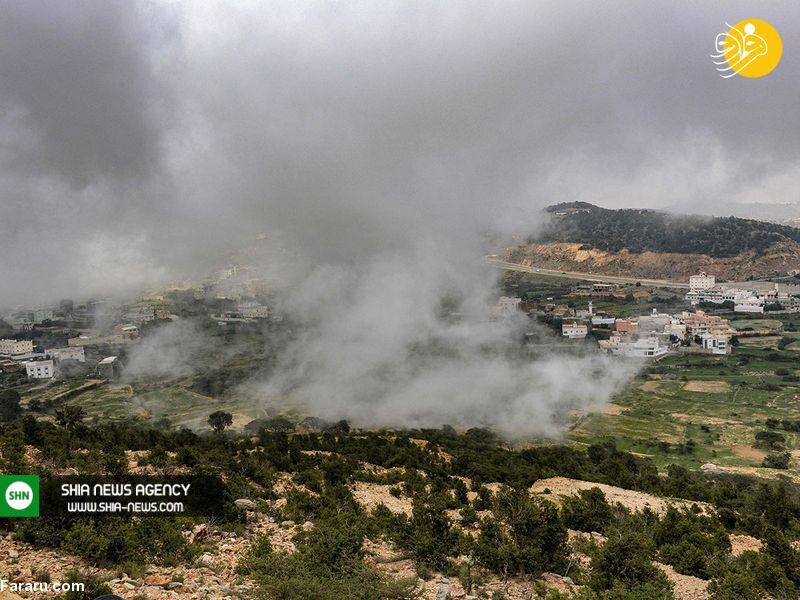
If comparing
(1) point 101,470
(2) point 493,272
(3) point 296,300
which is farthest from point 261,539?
(2) point 493,272

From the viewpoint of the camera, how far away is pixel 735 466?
3328 cm

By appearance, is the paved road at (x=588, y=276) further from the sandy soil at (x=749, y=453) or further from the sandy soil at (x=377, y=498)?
the sandy soil at (x=377, y=498)

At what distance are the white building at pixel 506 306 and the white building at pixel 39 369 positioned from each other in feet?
212

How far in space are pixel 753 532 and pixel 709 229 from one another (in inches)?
5467

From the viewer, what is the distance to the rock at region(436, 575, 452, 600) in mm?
10383

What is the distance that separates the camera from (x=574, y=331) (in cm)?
7606

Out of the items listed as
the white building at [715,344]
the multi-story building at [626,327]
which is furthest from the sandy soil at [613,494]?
the multi-story building at [626,327]

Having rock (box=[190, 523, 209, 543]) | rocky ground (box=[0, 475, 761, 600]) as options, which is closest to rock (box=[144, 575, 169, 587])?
rocky ground (box=[0, 475, 761, 600])

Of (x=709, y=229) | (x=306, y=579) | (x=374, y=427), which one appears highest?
(x=709, y=229)

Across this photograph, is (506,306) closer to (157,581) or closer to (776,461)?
(776,461)

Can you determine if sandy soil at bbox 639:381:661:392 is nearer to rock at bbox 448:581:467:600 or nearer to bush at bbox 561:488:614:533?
bush at bbox 561:488:614:533

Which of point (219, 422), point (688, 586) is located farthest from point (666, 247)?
point (688, 586)

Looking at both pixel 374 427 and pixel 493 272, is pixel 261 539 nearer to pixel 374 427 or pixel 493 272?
pixel 374 427

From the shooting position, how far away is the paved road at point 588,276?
113m
